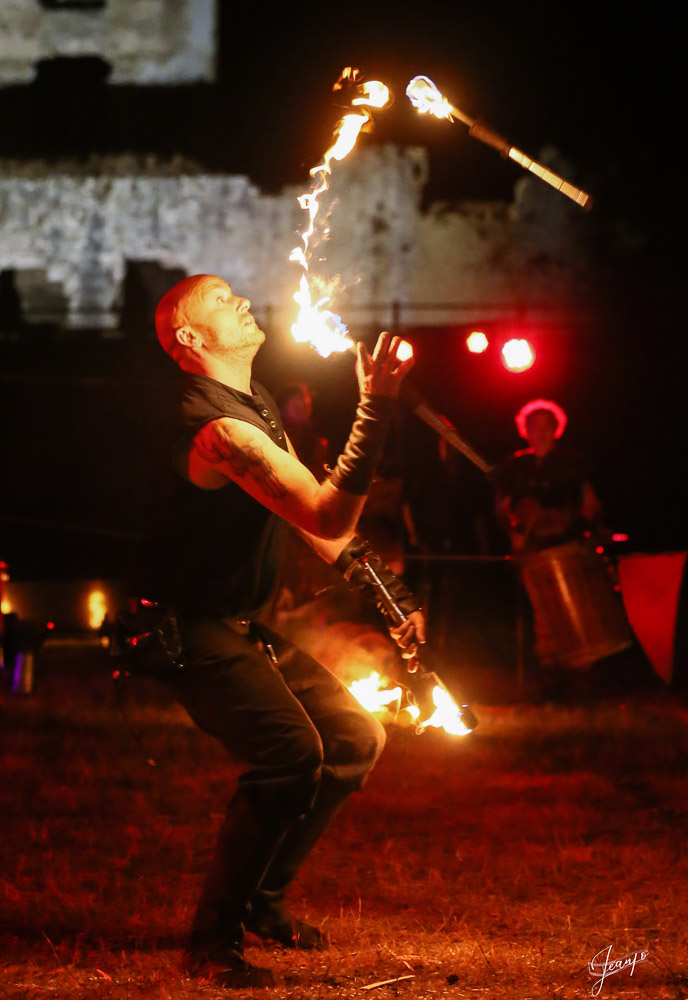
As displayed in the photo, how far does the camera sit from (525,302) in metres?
19.4

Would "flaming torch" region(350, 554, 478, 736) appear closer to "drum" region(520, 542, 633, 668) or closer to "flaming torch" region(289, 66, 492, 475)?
"flaming torch" region(289, 66, 492, 475)

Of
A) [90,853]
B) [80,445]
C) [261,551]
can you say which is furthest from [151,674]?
[80,445]

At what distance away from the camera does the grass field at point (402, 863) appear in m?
3.70


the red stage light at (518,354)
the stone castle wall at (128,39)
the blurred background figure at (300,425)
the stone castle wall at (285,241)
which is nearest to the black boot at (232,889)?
the blurred background figure at (300,425)

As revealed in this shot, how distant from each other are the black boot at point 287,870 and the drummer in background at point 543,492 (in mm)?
5263

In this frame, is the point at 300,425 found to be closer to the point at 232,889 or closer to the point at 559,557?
the point at 559,557

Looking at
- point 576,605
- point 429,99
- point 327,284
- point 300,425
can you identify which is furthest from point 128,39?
point 327,284

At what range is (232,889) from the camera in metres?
3.64

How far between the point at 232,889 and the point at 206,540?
108cm

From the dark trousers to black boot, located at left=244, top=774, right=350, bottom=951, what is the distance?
54 millimetres

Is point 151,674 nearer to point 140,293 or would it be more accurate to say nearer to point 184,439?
point 184,439

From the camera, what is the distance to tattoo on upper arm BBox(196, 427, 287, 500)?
11.5ft
